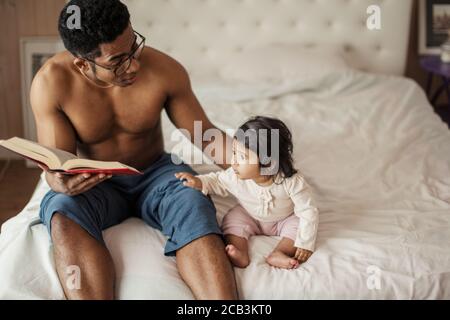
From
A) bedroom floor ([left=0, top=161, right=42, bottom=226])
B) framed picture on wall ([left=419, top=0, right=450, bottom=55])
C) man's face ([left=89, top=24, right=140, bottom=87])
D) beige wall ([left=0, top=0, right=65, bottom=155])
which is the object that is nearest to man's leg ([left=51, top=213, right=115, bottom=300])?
man's face ([left=89, top=24, right=140, bottom=87])

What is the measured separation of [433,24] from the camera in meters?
2.97

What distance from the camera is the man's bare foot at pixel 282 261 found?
1.31 m

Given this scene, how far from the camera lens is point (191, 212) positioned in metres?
1.39

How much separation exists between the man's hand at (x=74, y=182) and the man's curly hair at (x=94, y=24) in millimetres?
340

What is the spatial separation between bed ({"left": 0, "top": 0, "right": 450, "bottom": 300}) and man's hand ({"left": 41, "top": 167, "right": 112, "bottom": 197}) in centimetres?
14

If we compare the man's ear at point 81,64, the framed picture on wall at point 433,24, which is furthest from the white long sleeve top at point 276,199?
the framed picture on wall at point 433,24

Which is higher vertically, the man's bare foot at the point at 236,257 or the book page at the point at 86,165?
the book page at the point at 86,165

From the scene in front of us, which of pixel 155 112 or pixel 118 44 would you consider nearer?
pixel 118 44

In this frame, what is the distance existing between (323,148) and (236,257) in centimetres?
86

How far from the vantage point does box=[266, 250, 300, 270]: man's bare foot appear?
131 cm

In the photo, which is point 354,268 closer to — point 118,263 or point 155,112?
point 118,263

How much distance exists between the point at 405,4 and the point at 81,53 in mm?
2155

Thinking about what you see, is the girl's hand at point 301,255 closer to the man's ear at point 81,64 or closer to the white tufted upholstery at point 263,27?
the man's ear at point 81,64
